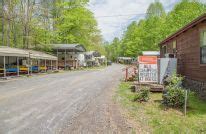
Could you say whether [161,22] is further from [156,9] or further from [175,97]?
[175,97]

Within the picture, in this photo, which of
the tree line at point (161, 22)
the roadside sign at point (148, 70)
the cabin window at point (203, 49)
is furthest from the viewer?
the tree line at point (161, 22)

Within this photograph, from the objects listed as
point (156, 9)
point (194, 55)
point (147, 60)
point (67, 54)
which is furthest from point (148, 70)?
point (156, 9)

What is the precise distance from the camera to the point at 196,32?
39.8ft

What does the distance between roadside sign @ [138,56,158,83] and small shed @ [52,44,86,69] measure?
2900 cm

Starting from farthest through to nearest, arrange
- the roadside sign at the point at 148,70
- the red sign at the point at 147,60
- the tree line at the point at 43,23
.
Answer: the tree line at the point at 43,23
the red sign at the point at 147,60
the roadside sign at the point at 148,70

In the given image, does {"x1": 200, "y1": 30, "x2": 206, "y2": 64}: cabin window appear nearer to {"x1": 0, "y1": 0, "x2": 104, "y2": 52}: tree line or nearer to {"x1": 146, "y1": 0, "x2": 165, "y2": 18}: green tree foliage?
{"x1": 0, "y1": 0, "x2": 104, "y2": 52}: tree line

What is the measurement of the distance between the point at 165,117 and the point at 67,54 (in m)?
39.6

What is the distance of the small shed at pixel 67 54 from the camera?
43219 mm

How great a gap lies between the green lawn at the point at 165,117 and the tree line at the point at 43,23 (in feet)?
103

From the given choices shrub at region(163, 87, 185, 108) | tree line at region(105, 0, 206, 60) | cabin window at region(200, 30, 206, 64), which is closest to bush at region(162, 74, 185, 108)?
shrub at region(163, 87, 185, 108)

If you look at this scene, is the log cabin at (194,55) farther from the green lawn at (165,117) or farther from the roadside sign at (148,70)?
the green lawn at (165,117)

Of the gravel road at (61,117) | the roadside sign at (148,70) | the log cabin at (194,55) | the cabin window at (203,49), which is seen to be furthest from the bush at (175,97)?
the roadside sign at (148,70)

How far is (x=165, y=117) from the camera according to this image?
24.1 ft

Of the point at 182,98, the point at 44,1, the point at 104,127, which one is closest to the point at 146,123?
the point at 104,127
